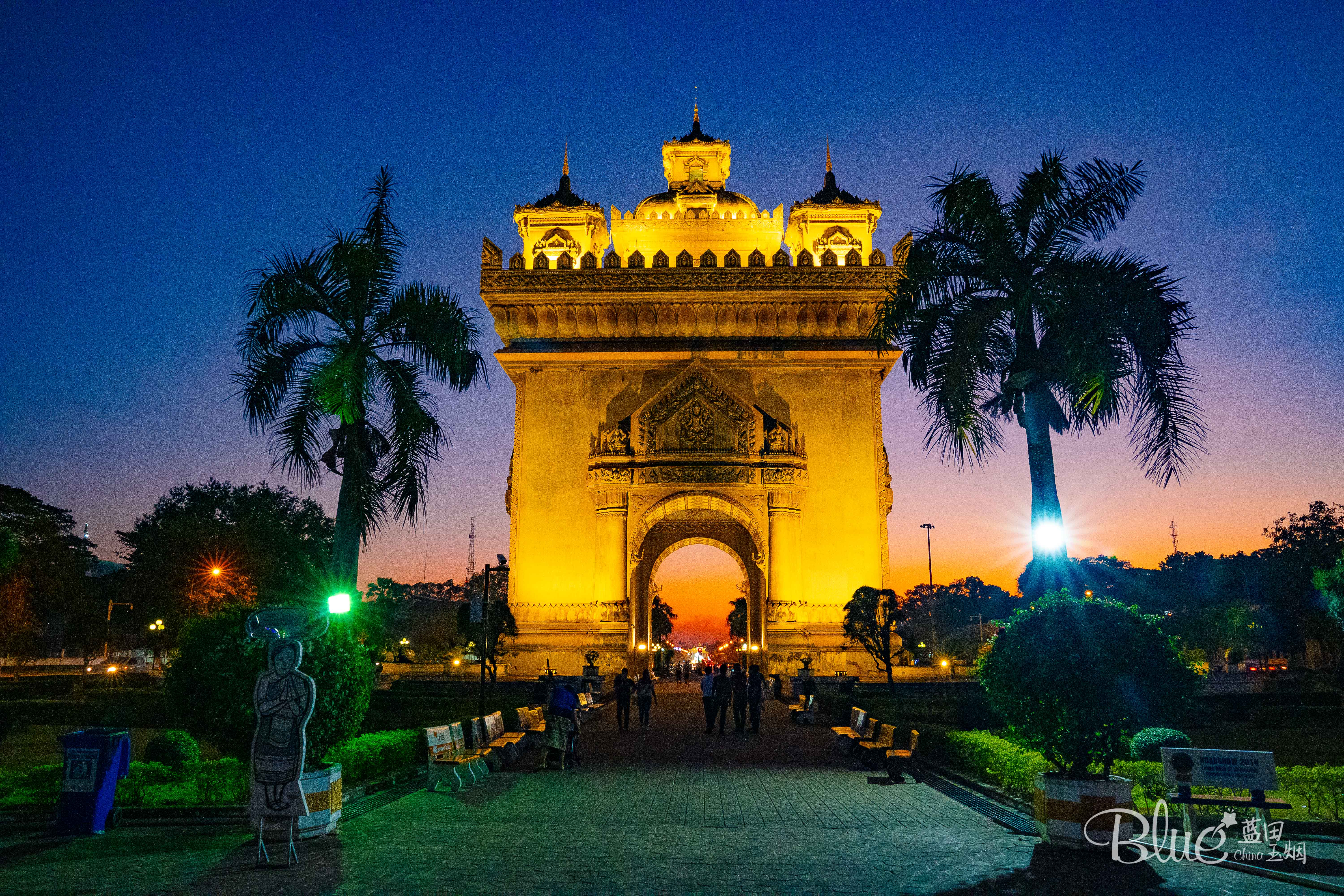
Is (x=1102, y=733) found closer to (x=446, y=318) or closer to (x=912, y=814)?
(x=912, y=814)

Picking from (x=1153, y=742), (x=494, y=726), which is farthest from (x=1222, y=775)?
(x=494, y=726)

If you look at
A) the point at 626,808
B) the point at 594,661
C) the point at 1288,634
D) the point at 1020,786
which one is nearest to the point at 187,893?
the point at 626,808

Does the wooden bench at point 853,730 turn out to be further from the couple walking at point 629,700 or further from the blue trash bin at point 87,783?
the blue trash bin at point 87,783

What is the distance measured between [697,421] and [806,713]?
1203cm

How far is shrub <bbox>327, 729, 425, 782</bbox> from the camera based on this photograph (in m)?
10.9

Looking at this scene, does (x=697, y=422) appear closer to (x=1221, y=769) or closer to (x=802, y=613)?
(x=802, y=613)

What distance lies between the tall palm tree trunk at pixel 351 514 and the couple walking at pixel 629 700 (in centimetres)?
738

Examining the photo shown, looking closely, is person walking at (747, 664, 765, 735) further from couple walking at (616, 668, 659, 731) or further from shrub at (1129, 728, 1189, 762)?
shrub at (1129, 728, 1189, 762)

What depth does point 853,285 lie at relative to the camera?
31.3 metres

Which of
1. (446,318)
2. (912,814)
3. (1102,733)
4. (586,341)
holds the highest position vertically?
(586,341)

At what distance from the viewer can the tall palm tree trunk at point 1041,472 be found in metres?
13.3

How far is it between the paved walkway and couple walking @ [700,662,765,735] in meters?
7.17

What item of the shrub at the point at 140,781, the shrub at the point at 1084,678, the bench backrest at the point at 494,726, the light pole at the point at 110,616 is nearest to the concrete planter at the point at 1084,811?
the shrub at the point at 1084,678

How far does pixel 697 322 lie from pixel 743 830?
81.7 feet
